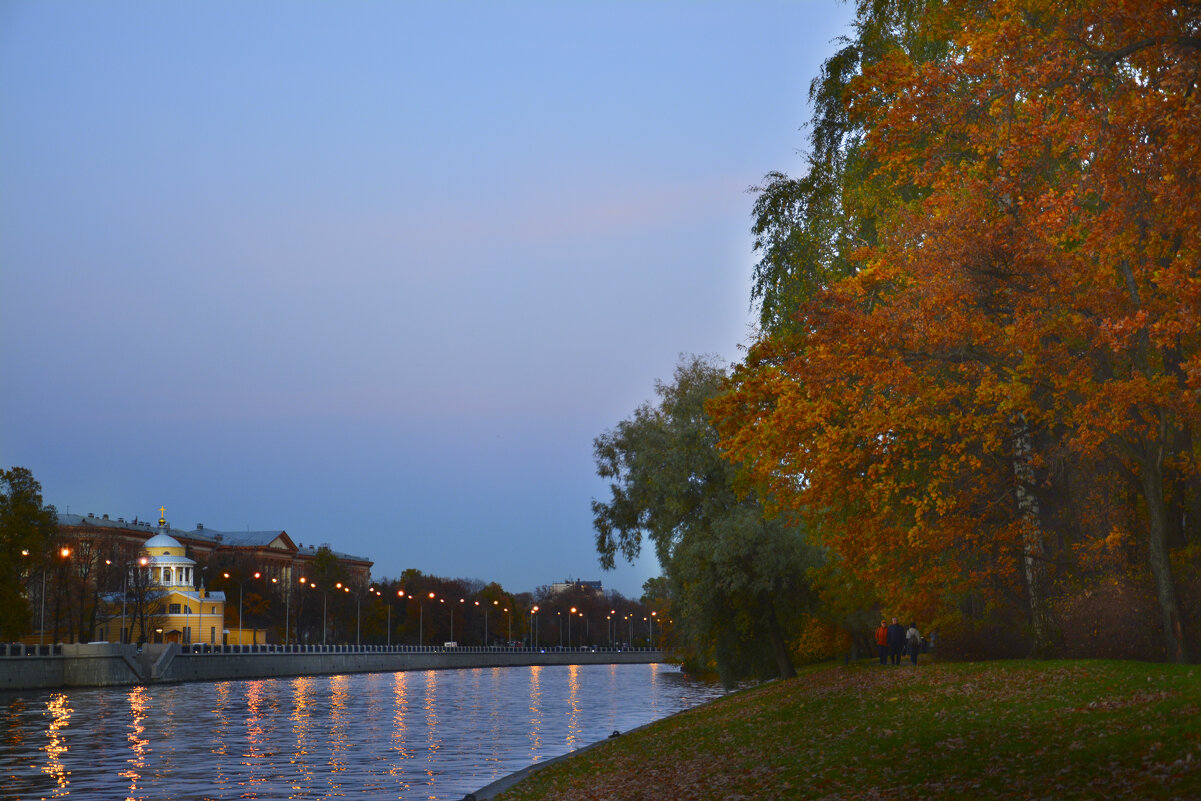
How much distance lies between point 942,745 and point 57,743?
100 feet

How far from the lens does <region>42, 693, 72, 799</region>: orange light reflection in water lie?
2783 cm

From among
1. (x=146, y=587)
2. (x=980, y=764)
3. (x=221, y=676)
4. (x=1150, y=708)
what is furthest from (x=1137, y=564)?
(x=146, y=587)

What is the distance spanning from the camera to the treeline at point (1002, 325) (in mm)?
19328

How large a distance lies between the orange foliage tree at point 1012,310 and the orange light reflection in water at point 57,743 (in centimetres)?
1690

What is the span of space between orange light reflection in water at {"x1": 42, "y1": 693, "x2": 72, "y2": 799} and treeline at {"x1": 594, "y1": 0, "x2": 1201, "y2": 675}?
55.1 ft

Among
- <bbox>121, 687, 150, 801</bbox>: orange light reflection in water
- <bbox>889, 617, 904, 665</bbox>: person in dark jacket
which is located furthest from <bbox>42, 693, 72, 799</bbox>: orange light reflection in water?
<bbox>889, 617, 904, 665</bbox>: person in dark jacket

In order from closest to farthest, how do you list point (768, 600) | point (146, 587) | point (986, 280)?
point (986, 280) → point (768, 600) → point (146, 587)

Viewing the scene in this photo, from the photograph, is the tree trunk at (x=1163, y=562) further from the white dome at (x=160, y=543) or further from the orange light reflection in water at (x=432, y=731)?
the white dome at (x=160, y=543)

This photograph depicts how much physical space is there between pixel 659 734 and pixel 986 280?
14149mm

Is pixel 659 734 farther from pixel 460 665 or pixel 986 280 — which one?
pixel 460 665

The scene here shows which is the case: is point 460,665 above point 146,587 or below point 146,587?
below

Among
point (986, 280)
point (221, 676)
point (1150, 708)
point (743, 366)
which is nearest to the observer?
point (1150, 708)

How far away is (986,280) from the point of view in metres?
24.2

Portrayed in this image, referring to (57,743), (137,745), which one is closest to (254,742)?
(137,745)
